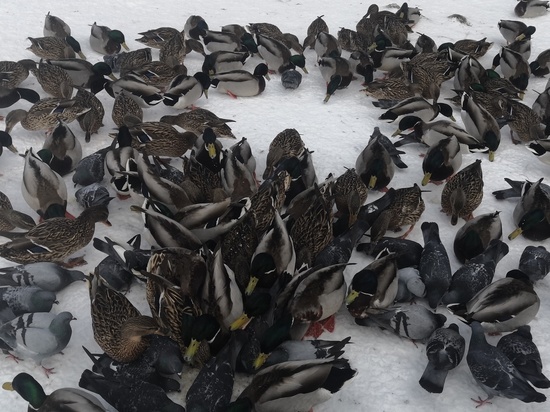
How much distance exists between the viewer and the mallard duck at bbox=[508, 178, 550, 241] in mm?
4363

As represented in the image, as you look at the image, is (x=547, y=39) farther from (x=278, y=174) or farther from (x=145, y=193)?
(x=145, y=193)

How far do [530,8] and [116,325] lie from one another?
28.6 ft

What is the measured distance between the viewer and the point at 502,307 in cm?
343

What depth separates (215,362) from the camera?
3.07 m

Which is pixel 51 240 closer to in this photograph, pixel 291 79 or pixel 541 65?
pixel 291 79

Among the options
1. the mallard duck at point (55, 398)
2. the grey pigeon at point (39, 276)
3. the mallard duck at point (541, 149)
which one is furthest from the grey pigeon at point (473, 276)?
the grey pigeon at point (39, 276)

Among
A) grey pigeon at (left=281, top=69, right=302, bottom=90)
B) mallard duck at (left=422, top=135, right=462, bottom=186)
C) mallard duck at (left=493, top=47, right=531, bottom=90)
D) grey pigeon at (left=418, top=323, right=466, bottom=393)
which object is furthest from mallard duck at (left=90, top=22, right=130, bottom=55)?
grey pigeon at (left=418, top=323, right=466, bottom=393)

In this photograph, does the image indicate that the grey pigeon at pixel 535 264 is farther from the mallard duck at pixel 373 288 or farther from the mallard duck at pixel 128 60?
the mallard duck at pixel 128 60

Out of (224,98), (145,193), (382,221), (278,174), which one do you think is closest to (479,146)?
(382,221)

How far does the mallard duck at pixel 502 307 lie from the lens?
3422mm

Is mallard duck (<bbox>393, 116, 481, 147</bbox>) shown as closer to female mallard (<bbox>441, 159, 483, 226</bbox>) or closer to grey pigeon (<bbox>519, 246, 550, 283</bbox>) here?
female mallard (<bbox>441, 159, 483, 226</bbox>)

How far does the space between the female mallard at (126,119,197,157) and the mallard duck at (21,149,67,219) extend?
0.98 meters

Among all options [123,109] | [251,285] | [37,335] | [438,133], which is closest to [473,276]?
[251,285]

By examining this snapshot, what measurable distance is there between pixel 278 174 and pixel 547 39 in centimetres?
612
